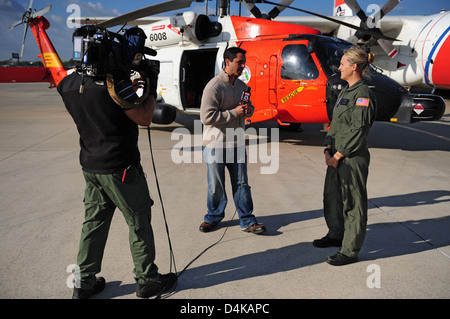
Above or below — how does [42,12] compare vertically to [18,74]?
above

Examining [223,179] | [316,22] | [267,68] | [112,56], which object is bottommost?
[223,179]

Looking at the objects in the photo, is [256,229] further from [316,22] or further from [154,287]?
[316,22]

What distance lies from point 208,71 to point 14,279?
833 centimetres

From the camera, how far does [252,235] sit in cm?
Answer: 368

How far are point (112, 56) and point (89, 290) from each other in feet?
5.40

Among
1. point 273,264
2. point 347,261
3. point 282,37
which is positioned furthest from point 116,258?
point 282,37

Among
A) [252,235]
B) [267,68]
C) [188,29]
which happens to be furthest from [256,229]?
[188,29]

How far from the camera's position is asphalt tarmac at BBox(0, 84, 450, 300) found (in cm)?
276

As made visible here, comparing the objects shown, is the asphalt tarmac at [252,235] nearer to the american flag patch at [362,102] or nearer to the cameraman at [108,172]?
the cameraman at [108,172]

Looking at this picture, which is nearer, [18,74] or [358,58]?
[358,58]

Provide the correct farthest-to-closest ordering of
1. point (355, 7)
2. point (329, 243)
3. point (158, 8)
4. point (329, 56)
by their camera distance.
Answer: point (355, 7)
point (329, 56)
point (158, 8)
point (329, 243)

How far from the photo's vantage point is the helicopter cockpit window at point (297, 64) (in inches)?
278

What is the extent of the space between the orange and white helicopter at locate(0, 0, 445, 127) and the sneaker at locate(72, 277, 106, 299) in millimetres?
4759
